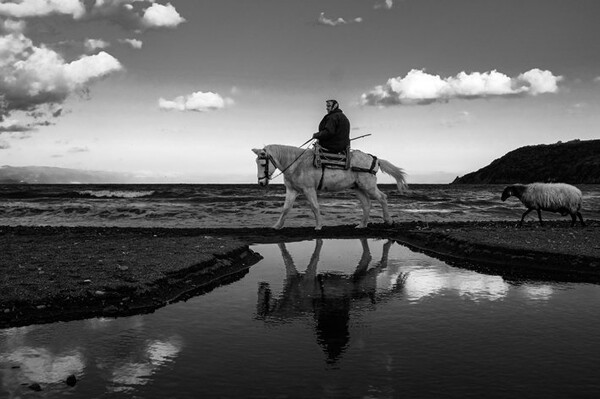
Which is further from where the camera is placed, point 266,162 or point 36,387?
point 266,162

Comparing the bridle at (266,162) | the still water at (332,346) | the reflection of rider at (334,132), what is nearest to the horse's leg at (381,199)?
the reflection of rider at (334,132)

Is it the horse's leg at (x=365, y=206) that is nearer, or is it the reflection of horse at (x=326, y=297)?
the reflection of horse at (x=326, y=297)

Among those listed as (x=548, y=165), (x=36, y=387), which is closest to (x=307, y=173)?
(x=36, y=387)

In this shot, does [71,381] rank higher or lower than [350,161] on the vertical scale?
lower

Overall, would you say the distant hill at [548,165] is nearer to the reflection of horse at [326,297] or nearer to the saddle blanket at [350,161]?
the saddle blanket at [350,161]

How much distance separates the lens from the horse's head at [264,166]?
18.3 metres

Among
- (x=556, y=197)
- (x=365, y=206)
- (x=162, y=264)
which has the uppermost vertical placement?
(x=556, y=197)

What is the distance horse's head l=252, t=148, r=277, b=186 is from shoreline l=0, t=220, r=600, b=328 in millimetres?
2035

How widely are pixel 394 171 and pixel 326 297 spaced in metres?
12.7

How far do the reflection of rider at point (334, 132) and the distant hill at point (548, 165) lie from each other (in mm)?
114263

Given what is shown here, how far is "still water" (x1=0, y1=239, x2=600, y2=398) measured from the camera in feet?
16.2

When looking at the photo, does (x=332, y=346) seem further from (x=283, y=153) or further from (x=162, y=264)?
(x=283, y=153)

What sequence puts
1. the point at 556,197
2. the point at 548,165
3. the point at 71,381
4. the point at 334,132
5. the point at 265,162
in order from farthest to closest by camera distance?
the point at 548,165, the point at 556,197, the point at 334,132, the point at 265,162, the point at 71,381

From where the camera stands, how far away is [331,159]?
61.4ft
